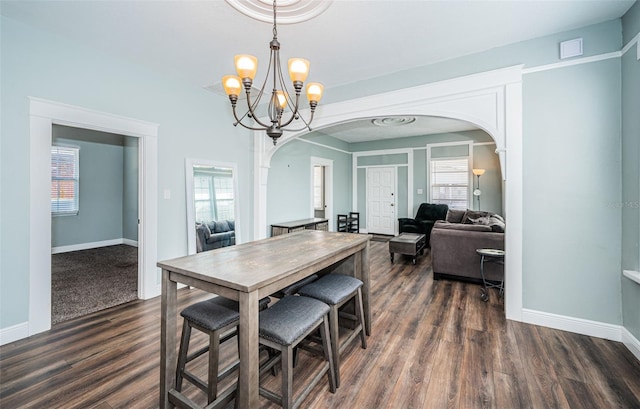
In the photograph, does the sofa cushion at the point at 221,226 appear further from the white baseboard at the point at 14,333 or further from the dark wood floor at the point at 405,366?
the white baseboard at the point at 14,333

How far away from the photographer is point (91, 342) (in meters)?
2.30

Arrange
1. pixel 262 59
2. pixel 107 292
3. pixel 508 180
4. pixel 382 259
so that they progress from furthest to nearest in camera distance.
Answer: pixel 382 259 < pixel 107 292 < pixel 262 59 < pixel 508 180

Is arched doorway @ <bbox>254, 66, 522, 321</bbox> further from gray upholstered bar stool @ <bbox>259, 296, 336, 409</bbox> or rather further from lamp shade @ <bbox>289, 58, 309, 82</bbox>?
gray upholstered bar stool @ <bbox>259, 296, 336, 409</bbox>

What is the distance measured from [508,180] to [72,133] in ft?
23.4

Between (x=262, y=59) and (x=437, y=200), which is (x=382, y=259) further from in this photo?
(x=262, y=59)

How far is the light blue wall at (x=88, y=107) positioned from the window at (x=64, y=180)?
12.9 ft

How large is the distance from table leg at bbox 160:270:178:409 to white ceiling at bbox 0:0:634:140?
213 centimetres

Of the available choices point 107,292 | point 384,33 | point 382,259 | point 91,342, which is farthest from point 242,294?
Answer: point 382,259

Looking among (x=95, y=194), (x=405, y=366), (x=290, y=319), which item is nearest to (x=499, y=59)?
(x=405, y=366)

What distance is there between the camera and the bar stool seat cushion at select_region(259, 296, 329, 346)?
143cm

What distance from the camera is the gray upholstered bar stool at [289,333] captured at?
142 centimetres

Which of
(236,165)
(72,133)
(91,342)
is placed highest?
(72,133)

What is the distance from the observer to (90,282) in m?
3.76

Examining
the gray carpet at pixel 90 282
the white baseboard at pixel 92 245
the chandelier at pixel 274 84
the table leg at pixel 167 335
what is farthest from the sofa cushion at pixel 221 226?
the white baseboard at pixel 92 245
